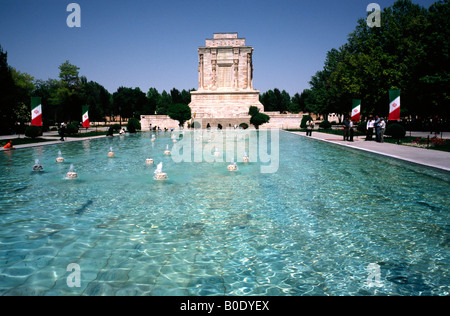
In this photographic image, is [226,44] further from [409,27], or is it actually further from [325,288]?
[325,288]

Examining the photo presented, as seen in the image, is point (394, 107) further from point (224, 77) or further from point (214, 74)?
point (224, 77)

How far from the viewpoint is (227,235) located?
680cm

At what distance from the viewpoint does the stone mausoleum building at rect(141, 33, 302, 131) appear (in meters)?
79.9

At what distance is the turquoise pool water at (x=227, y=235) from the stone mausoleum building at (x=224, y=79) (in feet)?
216

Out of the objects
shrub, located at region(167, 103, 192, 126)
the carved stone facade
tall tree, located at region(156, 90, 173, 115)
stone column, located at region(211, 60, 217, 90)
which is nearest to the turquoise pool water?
shrub, located at region(167, 103, 192, 126)

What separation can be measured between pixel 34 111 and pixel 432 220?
2774cm

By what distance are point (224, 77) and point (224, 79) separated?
1.67 ft

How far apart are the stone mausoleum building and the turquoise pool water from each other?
6588cm

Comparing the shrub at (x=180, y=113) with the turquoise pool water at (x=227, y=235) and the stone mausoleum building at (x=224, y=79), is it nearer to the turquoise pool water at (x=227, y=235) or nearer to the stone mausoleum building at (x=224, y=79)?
the stone mausoleum building at (x=224, y=79)

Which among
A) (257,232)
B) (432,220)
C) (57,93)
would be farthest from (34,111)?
(57,93)

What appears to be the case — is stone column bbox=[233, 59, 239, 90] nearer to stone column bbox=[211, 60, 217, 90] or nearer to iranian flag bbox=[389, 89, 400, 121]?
stone column bbox=[211, 60, 217, 90]
